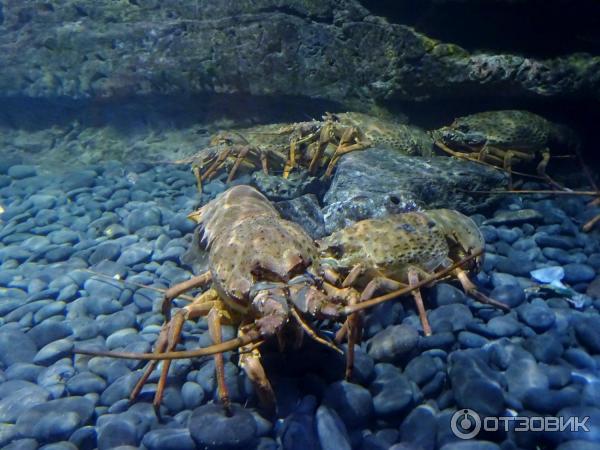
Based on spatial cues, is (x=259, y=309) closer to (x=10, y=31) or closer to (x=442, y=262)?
(x=442, y=262)

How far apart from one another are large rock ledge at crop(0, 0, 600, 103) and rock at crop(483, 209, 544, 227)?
2081mm

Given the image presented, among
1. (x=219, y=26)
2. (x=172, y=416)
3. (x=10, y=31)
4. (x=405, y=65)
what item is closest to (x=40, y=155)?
(x=10, y=31)

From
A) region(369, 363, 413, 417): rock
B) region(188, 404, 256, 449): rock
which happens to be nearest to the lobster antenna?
region(188, 404, 256, 449): rock

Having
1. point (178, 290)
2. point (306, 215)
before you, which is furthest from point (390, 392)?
point (306, 215)

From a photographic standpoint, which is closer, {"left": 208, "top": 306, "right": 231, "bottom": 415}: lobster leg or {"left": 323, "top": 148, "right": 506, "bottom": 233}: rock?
{"left": 208, "top": 306, "right": 231, "bottom": 415}: lobster leg

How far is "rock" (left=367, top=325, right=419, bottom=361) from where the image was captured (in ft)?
9.98

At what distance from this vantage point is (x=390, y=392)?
2.77 m

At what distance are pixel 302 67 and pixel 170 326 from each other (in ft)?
16.0

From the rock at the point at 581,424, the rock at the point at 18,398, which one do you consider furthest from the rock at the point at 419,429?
the rock at the point at 18,398

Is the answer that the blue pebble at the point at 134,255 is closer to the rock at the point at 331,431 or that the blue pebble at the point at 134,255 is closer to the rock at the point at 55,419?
the rock at the point at 55,419

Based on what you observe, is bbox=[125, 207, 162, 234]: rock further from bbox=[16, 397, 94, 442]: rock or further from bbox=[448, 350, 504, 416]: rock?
bbox=[448, 350, 504, 416]: rock

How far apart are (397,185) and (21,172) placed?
5962 mm

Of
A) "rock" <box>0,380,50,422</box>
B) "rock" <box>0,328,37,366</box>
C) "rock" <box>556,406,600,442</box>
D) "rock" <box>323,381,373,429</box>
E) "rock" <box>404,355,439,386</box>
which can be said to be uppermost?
"rock" <box>556,406,600,442</box>

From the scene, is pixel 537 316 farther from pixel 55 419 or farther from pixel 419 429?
pixel 55 419
